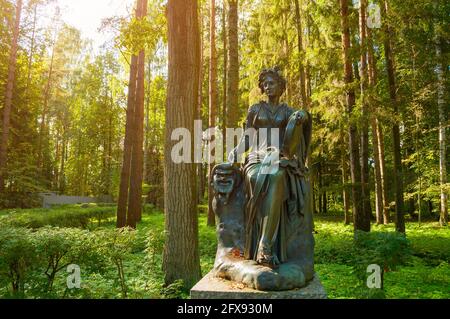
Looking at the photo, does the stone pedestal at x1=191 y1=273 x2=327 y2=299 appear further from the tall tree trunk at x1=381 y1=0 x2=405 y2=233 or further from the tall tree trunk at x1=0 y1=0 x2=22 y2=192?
the tall tree trunk at x1=0 y1=0 x2=22 y2=192

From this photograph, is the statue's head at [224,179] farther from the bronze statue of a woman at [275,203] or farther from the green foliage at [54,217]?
the green foliage at [54,217]

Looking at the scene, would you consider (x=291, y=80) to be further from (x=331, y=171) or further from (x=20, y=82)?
(x=20, y=82)

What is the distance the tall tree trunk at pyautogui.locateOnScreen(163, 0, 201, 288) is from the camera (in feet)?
20.6

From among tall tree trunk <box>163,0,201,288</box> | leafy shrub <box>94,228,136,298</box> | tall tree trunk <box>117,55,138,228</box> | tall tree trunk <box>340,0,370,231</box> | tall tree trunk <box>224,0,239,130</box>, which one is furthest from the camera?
tall tree trunk <box>117,55,138,228</box>

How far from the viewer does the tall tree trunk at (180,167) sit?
6273 millimetres

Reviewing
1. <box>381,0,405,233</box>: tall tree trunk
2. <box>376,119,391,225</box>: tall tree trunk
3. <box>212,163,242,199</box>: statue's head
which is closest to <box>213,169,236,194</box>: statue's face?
<box>212,163,242,199</box>: statue's head

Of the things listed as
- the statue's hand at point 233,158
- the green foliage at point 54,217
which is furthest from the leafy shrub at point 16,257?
the statue's hand at point 233,158

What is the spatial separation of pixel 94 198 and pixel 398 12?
89.0ft

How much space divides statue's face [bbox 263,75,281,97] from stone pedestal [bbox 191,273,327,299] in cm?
249

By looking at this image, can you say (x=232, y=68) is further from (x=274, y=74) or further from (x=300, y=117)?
(x=300, y=117)

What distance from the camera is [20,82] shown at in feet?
67.8

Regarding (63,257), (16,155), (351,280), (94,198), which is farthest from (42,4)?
(351,280)

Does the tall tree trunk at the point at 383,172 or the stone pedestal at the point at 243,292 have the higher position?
the tall tree trunk at the point at 383,172

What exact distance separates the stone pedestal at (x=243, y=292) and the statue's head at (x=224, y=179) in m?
1.12
